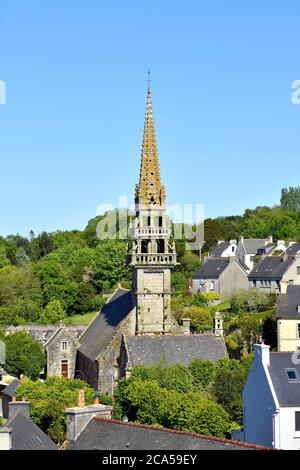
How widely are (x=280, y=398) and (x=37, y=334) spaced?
50553mm

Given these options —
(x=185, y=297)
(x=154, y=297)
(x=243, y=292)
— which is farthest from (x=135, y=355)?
(x=185, y=297)

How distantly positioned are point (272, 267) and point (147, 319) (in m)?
30.4

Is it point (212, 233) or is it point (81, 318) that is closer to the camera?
point (81, 318)

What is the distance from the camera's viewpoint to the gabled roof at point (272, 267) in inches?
3489

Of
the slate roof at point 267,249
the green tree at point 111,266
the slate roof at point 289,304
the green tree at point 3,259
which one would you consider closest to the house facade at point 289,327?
the slate roof at point 289,304

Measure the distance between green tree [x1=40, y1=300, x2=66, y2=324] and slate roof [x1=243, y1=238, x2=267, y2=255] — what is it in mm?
21383

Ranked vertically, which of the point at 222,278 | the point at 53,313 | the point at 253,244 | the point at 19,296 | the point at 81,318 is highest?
the point at 253,244

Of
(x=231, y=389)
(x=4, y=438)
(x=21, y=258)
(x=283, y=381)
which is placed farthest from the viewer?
(x=21, y=258)

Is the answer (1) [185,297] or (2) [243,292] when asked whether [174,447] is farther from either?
(1) [185,297]

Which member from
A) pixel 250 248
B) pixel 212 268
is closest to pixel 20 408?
pixel 212 268

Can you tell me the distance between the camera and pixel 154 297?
6297cm

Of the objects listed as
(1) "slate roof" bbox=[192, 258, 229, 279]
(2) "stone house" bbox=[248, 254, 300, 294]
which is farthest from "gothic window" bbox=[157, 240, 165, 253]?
(1) "slate roof" bbox=[192, 258, 229, 279]

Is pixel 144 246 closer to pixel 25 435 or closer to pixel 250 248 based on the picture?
pixel 25 435

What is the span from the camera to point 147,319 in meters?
62.6
